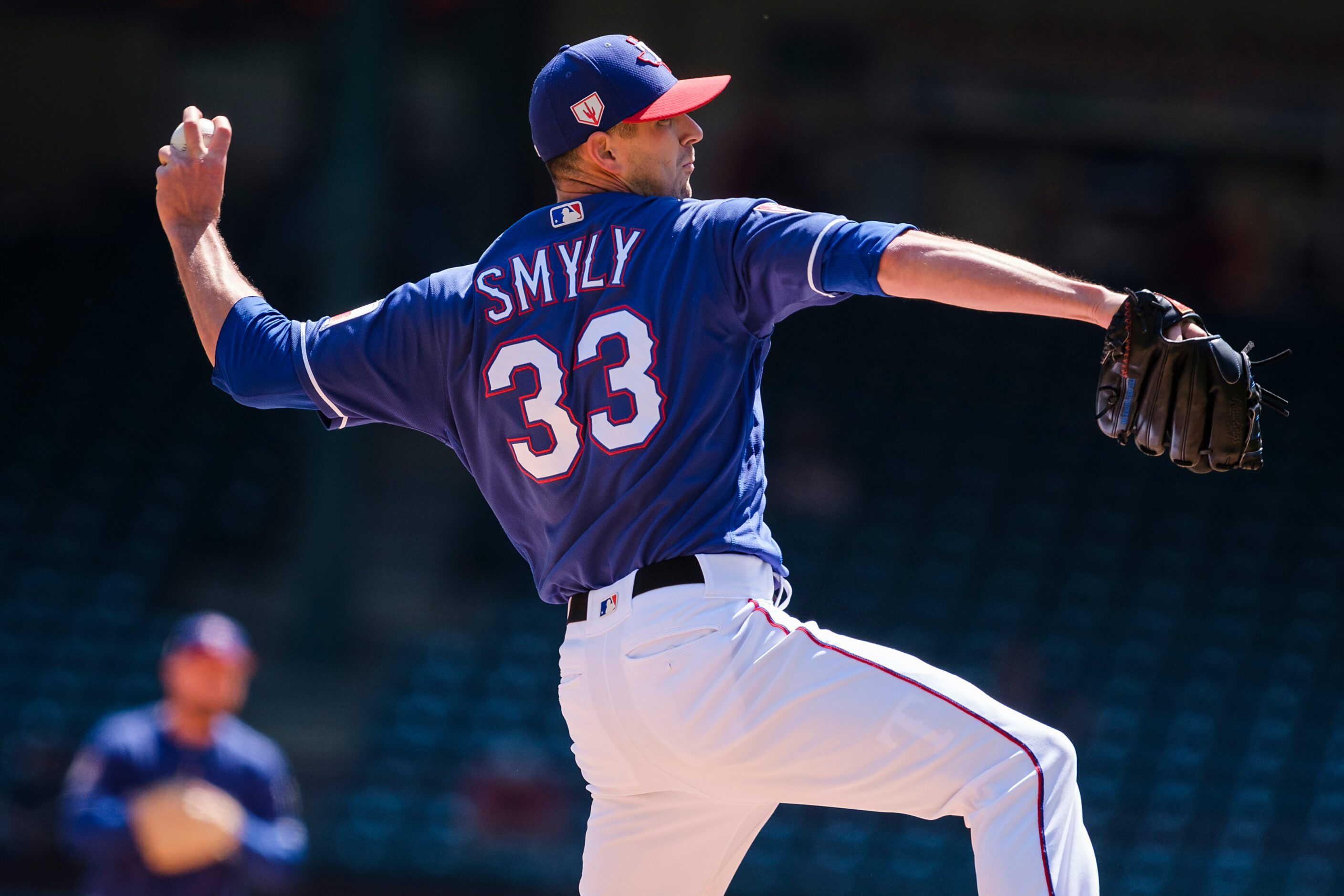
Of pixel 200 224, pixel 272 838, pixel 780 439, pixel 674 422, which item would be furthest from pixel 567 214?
pixel 780 439

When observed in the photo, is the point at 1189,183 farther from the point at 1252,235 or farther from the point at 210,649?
the point at 210,649

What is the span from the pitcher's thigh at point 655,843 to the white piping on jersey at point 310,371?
73 cm

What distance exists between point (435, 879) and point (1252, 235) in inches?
292

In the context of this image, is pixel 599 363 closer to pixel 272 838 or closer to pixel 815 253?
pixel 815 253

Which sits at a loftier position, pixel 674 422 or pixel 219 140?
pixel 219 140

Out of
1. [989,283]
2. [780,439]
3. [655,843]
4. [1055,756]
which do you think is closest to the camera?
[989,283]

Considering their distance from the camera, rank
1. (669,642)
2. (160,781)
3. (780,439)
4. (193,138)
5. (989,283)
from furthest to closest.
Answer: (780,439), (160,781), (193,138), (669,642), (989,283)

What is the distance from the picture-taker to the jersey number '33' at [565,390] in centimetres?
212

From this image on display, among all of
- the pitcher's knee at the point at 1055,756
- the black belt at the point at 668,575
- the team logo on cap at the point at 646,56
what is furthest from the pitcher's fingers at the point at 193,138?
the pitcher's knee at the point at 1055,756

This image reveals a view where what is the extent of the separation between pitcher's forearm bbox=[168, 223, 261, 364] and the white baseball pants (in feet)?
2.52

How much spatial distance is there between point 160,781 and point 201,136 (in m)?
2.94

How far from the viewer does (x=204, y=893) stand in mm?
4656

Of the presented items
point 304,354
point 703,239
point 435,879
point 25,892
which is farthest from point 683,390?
point 25,892

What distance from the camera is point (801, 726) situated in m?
2.00
